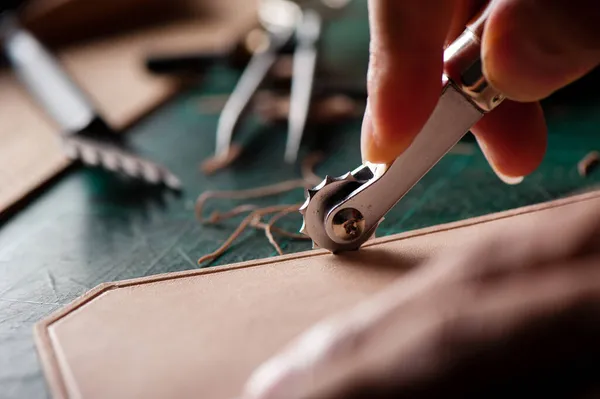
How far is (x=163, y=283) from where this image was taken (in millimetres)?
829

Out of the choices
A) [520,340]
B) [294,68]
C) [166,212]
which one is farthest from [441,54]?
[294,68]

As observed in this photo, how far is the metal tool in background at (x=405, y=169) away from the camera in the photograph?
2.44ft

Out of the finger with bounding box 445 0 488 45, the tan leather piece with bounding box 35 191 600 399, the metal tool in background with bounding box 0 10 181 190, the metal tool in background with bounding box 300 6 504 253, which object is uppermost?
the metal tool in background with bounding box 0 10 181 190

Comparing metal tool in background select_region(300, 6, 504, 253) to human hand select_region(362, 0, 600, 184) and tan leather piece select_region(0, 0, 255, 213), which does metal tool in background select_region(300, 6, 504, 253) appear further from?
tan leather piece select_region(0, 0, 255, 213)

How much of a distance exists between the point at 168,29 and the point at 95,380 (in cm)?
163

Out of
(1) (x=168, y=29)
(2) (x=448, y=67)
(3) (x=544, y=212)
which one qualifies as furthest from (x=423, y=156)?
(1) (x=168, y=29)

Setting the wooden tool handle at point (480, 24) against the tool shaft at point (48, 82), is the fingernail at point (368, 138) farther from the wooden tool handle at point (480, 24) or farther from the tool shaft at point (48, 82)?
the tool shaft at point (48, 82)

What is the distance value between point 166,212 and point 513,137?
1.91 feet

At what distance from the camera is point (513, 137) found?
2.97 ft

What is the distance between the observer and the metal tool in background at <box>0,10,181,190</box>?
119cm

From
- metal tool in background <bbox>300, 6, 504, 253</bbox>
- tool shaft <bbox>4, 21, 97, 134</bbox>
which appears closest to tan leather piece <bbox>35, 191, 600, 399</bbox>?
metal tool in background <bbox>300, 6, 504, 253</bbox>

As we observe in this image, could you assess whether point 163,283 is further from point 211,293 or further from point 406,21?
point 406,21

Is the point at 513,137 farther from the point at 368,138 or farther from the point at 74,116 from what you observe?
the point at 74,116

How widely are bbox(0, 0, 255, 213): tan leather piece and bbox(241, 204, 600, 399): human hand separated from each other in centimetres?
79
